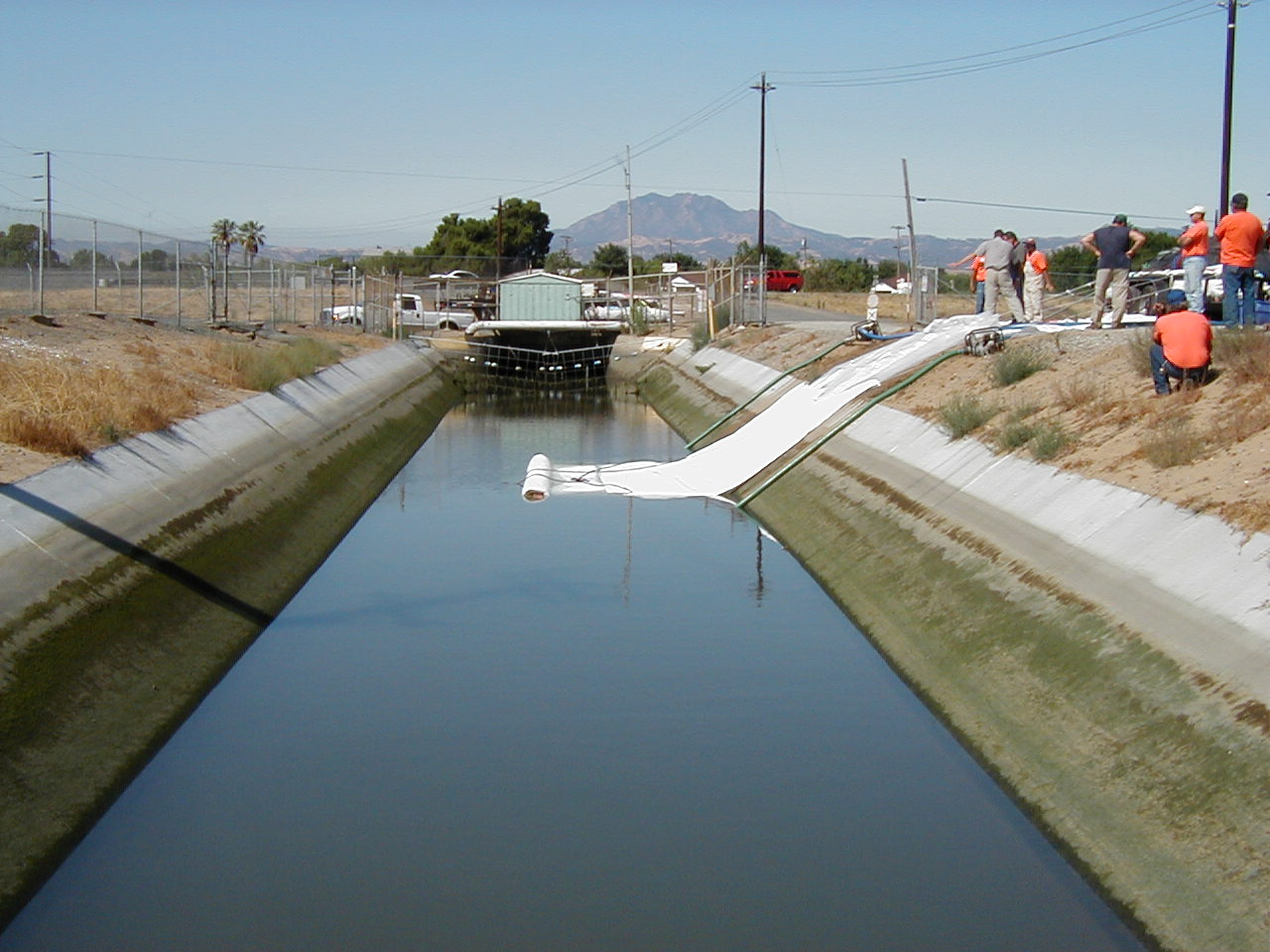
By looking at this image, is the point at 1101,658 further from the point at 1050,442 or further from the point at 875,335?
the point at 875,335

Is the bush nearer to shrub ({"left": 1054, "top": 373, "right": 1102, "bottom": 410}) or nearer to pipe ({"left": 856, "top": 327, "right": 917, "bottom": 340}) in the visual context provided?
shrub ({"left": 1054, "top": 373, "right": 1102, "bottom": 410})

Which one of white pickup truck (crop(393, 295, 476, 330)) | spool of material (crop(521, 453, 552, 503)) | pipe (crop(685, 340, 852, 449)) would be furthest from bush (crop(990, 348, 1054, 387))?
white pickup truck (crop(393, 295, 476, 330))

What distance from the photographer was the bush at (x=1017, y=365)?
2152cm

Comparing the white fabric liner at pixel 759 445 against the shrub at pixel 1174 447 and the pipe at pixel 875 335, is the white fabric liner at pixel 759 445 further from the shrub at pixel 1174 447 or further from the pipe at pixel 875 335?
the shrub at pixel 1174 447

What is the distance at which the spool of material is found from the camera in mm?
26672

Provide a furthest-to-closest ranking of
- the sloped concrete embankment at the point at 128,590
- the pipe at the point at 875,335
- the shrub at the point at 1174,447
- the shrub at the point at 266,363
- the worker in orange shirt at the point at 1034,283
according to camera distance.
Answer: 1. the pipe at the point at 875,335
2. the shrub at the point at 266,363
3. the worker in orange shirt at the point at 1034,283
4. the shrub at the point at 1174,447
5. the sloped concrete embankment at the point at 128,590

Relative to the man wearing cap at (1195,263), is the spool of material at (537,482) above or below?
below

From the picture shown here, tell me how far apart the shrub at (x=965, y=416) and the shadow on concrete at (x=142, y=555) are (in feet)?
29.8

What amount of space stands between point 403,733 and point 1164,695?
6164mm

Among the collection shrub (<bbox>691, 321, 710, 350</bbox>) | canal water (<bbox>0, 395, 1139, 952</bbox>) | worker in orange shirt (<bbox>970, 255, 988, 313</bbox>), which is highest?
worker in orange shirt (<bbox>970, 255, 988, 313</bbox>)

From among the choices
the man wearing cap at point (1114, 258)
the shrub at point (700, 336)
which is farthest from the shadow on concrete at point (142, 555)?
the shrub at point (700, 336)

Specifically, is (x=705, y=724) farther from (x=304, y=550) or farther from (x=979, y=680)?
(x=304, y=550)

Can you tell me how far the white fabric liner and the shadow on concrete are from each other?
1010 centimetres

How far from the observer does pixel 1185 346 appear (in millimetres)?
16203
